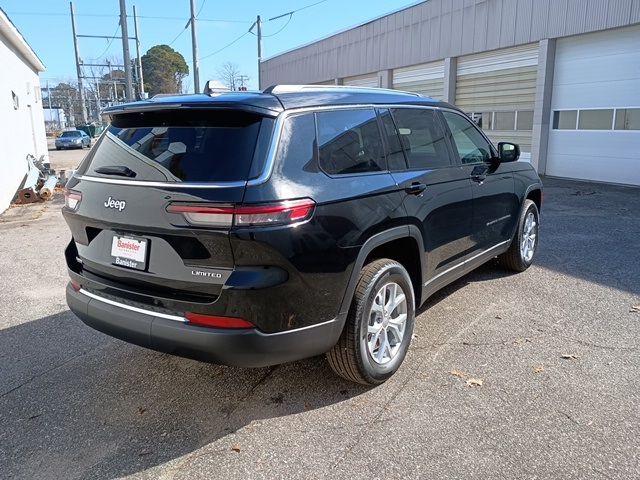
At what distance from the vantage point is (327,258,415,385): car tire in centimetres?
318

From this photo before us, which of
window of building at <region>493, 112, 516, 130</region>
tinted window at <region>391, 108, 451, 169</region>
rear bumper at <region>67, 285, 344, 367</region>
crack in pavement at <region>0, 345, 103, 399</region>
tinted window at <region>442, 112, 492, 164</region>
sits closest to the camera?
rear bumper at <region>67, 285, 344, 367</region>

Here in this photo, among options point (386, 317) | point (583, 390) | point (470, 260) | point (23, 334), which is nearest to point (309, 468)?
point (386, 317)

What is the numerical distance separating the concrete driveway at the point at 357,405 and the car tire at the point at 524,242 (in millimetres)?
717

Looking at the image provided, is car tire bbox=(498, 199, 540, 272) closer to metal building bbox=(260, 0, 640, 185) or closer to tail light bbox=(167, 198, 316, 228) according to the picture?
tail light bbox=(167, 198, 316, 228)

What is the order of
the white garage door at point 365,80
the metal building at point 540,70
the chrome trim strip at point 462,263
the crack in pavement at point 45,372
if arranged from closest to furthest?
the crack in pavement at point 45,372, the chrome trim strip at point 462,263, the metal building at point 540,70, the white garage door at point 365,80

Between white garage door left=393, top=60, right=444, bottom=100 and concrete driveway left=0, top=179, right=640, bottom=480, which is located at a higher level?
white garage door left=393, top=60, right=444, bottom=100

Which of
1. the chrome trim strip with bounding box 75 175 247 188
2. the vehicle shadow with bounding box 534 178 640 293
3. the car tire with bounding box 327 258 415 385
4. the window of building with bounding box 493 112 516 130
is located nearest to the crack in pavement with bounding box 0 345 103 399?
the chrome trim strip with bounding box 75 175 247 188

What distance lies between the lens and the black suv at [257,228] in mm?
2664

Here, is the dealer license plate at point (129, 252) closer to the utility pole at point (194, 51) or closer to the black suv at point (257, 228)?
the black suv at point (257, 228)

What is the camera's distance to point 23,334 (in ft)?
14.6

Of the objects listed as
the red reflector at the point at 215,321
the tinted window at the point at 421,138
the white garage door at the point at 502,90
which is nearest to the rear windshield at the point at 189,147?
the red reflector at the point at 215,321

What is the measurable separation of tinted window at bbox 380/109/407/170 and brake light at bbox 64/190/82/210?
2.01 m

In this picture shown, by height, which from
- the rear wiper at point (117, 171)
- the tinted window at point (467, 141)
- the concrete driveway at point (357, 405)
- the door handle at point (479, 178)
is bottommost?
the concrete driveway at point (357, 405)

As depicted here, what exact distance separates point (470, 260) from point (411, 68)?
1810 centimetres
